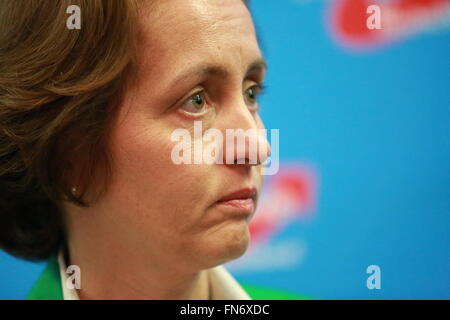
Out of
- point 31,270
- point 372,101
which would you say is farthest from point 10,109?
point 372,101

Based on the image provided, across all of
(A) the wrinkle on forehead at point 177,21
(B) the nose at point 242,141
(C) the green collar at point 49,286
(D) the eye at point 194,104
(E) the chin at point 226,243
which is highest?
(A) the wrinkle on forehead at point 177,21

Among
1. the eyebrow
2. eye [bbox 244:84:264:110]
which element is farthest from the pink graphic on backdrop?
the eyebrow

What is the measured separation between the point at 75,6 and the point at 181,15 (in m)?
0.22

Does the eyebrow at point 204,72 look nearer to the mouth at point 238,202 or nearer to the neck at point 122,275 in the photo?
the mouth at point 238,202

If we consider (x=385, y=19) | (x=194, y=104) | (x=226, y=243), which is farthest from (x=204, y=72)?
(x=385, y=19)

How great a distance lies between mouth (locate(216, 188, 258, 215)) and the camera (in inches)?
46.3

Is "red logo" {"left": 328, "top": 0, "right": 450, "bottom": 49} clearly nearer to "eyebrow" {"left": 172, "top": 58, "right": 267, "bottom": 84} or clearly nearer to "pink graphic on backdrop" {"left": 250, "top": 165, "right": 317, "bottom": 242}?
"pink graphic on backdrop" {"left": 250, "top": 165, "right": 317, "bottom": 242}

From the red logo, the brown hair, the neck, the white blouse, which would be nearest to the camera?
the brown hair

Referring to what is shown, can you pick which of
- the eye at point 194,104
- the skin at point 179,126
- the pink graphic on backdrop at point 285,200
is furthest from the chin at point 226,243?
the pink graphic on backdrop at point 285,200

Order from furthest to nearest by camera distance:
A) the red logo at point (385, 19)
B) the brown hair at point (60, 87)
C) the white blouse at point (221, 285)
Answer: the red logo at point (385, 19)
the white blouse at point (221, 285)
the brown hair at point (60, 87)

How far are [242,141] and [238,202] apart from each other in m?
0.13

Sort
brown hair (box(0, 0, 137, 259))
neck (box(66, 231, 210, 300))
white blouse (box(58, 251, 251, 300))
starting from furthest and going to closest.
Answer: white blouse (box(58, 251, 251, 300)) → neck (box(66, 231, 210, 300)) → brown hair (box(0, 0, 137, 259))

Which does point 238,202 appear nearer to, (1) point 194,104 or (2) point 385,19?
(1) point 194,104

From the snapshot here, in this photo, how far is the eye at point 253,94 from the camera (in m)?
1.32
